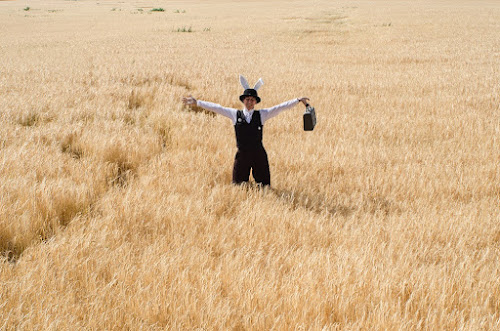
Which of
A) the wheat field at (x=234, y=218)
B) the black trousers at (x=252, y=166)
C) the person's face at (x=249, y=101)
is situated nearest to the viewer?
the wheat field at (x=234, y=218)

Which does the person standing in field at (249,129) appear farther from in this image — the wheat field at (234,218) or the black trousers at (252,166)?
the wheat field at (234,218)

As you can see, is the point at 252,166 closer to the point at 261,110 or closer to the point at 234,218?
the point at 261,110

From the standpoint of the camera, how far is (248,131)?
3719mm

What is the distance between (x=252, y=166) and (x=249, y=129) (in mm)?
370

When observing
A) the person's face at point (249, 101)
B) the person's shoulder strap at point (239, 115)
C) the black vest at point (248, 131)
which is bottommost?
the black vest at point (248, 131)

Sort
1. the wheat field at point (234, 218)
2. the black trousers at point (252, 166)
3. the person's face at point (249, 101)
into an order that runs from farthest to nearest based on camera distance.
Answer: the black trousers at point (252, 166) → the person's face at point (249, 101) → the wheat field at point (234, 218)

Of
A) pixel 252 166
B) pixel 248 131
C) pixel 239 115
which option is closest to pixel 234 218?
pixel 252 166

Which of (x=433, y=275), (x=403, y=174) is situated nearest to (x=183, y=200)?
(x=433, y=275)

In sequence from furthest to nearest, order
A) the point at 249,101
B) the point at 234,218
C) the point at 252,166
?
the point at 252,166 < the point at 249,101 < the point at 234,218

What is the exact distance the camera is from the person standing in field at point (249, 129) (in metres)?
3.67

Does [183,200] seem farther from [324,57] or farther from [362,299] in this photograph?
[324,57]

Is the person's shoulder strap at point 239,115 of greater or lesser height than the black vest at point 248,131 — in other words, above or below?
above

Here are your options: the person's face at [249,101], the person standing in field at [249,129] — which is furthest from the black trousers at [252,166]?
the person's face at [249,101]

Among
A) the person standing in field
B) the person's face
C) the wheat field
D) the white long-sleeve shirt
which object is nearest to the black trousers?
the person standing in field
